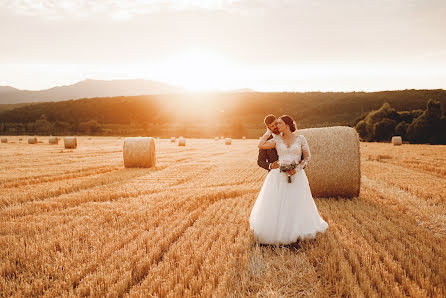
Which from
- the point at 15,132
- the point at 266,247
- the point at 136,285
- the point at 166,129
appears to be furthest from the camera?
the point at 166,129

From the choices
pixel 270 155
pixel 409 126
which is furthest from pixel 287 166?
pixel 409 126

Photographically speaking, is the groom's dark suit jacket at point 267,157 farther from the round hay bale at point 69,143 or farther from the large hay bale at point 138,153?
the round hay bale at point 69,143

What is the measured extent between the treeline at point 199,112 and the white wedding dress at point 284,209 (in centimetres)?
5949

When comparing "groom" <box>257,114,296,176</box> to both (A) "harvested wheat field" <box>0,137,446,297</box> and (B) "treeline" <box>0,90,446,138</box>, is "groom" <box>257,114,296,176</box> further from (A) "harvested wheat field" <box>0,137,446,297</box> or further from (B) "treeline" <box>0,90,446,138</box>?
(B) "treeline" <box>0,90,446,138</box>

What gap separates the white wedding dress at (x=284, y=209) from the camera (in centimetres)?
446

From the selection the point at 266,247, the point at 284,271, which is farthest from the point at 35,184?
the point at 284,271

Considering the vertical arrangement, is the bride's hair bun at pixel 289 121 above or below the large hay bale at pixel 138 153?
above

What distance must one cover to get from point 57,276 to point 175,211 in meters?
2.84

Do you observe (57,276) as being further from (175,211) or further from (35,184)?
(35,184)

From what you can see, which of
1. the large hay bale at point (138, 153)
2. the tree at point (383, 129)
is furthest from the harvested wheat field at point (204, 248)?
the tree at point (383, 129)

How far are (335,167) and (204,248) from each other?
4427 millimetres

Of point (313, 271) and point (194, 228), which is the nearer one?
point (313, 271)

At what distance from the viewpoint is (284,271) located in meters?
3.70

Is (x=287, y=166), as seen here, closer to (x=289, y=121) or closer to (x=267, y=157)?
(x=267, y=157)
